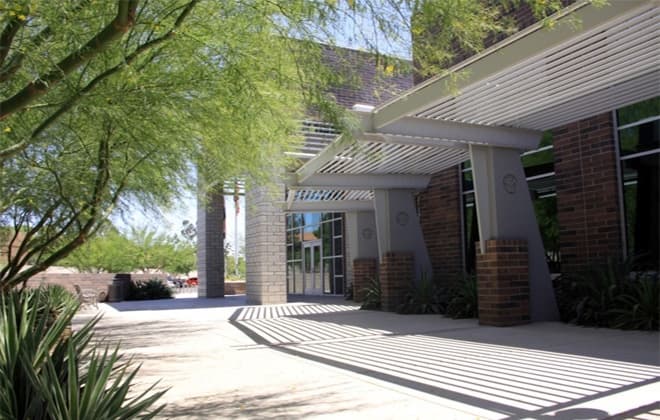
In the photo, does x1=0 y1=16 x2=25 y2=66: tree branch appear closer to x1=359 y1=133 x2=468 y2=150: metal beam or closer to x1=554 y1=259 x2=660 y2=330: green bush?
x1=359 y1=133 x2=468 y2=150: metal beam

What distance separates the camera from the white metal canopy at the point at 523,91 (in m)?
6.05

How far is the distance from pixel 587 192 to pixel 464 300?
292cm

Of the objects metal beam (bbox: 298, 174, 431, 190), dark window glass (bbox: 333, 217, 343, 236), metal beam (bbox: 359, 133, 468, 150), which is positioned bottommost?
dark window glass (bbox: 333, 217, 343, 236)

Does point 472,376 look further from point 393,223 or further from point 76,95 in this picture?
point 393,223

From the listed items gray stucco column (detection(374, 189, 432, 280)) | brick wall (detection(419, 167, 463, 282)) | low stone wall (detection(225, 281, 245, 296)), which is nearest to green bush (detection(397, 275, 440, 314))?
gray stucco column (detection(374, 189, 432, 280))

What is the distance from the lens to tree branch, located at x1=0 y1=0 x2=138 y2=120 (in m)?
3.45

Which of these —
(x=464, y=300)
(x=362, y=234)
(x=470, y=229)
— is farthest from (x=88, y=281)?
(x=464, y=300)

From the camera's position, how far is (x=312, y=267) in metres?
23.7

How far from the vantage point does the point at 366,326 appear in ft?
34.2

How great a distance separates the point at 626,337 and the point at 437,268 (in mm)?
6969

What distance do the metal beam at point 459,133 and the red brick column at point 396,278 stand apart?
13.2 feet

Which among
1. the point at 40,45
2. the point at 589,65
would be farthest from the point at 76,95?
the point at 589,65

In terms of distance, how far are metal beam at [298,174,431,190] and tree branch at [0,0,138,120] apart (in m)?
8.51

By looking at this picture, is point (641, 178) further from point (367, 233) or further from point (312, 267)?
point (312, 267)
